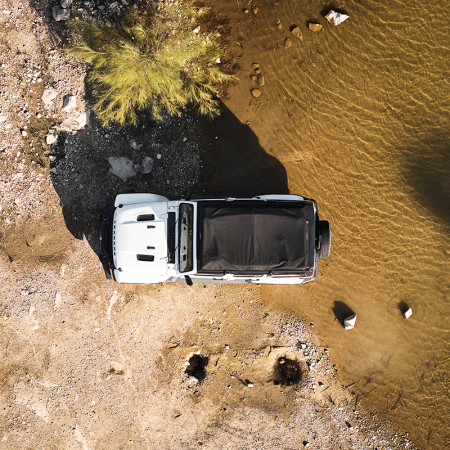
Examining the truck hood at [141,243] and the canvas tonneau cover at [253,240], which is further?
the truck hood at [141,243]

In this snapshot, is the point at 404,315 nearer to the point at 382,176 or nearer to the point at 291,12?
the point at 382,176

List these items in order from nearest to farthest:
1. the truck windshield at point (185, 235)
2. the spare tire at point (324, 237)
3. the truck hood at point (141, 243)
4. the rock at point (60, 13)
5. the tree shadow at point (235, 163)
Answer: the truck windshield at point (185, 235) → the truck hood at point (141, 243) → the spare tire at point (324, 237) → the rock at point (60, 13) → the tree shadow at point (235, 163)

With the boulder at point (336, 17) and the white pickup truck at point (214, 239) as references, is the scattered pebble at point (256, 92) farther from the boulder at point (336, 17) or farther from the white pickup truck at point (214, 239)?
the white pickup truck at point (214, 239)

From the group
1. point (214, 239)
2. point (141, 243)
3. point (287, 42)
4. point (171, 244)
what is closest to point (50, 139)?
point (141, 243)

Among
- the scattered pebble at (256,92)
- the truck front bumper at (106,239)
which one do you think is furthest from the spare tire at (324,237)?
the truck front bumper at (106,239)

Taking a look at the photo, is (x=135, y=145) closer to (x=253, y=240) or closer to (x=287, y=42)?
(x=253, y=240)

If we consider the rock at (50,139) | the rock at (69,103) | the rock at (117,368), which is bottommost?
the rock at (117,368)

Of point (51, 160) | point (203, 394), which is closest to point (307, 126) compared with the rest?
point (51, 160)
